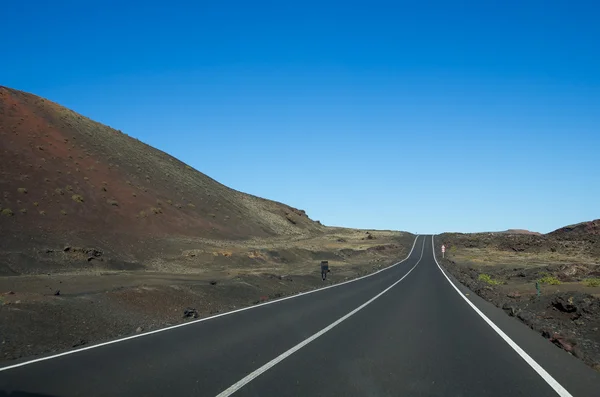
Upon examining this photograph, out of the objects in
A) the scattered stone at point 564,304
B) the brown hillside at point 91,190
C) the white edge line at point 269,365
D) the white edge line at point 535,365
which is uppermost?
the brown hillside at point 91,190

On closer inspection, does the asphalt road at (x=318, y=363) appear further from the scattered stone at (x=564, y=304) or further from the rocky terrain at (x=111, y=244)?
the scattered stone at (x=564, y=304)

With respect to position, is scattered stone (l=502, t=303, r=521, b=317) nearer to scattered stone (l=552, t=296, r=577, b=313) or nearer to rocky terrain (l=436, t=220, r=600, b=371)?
rocky terrain (l=436, t=220, r=600, b=371)

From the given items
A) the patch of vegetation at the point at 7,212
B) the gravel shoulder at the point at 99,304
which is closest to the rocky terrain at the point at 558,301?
the gravel shoulder at the point at 99,304

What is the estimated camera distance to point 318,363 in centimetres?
939

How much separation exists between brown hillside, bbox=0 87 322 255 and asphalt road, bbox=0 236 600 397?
30.5 m

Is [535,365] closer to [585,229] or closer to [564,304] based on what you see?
[564,304]

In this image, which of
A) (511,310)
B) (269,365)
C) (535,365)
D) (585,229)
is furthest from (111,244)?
(585,229)

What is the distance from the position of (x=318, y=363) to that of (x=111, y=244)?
41983 mm

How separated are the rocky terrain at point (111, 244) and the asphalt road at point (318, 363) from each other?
270 cm

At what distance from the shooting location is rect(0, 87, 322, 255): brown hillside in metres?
46.9

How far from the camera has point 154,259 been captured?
47312 millimetres

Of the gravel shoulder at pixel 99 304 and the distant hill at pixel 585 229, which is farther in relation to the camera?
the distant hill at pixel 585 229

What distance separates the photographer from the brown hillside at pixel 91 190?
4687 cm

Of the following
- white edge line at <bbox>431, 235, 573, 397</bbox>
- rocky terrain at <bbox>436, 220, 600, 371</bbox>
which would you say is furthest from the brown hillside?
white edge line at <bbox>431, 235, 573, 397</bbox>
